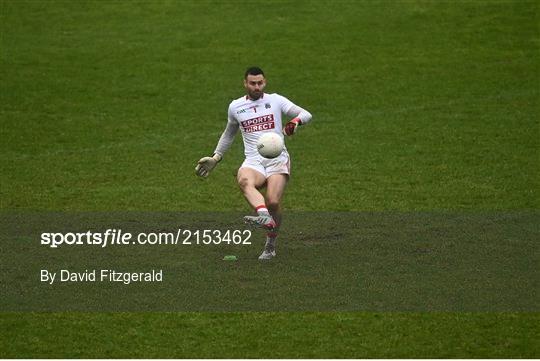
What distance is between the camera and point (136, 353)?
1271 cm

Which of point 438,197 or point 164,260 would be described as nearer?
point 164,260

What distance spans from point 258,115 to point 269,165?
760 millimetres

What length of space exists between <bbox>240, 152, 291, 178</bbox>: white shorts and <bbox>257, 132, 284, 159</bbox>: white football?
1.22 ft

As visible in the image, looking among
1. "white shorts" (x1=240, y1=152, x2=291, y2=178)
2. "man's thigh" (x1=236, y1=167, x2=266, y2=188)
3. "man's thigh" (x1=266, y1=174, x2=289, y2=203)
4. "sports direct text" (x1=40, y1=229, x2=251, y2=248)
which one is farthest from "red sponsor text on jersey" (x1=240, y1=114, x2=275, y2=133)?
"sports direct text" (x1=40, y1=229, x2=251, y2=248)

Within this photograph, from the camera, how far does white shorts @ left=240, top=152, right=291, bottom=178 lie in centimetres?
1598

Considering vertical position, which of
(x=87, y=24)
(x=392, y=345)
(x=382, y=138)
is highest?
(x=87, y=24)

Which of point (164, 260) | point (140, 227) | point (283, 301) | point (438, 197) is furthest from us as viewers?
point (438, 197)

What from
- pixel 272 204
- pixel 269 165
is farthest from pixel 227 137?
pixel 272 204

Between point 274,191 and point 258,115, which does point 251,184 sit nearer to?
point 274,191

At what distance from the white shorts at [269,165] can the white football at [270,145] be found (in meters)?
0.37

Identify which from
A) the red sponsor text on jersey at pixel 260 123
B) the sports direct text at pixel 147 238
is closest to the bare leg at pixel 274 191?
the red sponsor text on jersey at pixel 260 123

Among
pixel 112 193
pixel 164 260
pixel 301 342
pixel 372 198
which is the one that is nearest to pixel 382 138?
pixel 372 198

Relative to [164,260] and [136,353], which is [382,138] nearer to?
[164,260]

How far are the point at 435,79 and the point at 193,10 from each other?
28.7 ft
